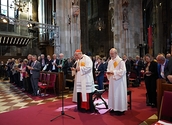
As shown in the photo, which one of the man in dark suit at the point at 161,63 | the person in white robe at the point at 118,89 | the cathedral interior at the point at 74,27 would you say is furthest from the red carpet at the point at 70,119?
the cathedral interior at the point at 74,27

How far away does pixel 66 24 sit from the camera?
11789 millimetres

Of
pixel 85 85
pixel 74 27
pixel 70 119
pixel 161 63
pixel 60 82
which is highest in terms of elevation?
pixel 74 27

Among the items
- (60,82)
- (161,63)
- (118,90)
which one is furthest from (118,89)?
(60,82)

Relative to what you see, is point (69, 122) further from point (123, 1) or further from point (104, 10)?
point (104, 10)

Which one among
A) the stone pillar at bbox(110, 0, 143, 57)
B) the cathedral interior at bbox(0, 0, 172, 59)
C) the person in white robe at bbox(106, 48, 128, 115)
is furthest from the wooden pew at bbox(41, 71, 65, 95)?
the stone pillar at bbox(110, 0, 143, 57)

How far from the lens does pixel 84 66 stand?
5.04 m

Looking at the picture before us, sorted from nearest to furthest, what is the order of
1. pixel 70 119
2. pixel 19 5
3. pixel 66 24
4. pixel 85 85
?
pixel 70 119
pixel 85 85
pixel 66 24
pixel 19 5

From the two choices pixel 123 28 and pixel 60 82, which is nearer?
pixel 60 82

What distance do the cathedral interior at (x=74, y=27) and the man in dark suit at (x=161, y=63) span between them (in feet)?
20.3

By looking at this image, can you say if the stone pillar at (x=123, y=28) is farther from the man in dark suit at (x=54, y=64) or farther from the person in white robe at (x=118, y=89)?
the person in white robe at (x=118, y=89)

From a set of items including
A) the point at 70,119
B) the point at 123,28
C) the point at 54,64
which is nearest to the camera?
the point at 70,119

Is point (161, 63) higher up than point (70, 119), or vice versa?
point (161, 63)

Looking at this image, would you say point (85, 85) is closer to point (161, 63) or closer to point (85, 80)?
point (85, 80)

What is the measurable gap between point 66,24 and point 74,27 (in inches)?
24.3
